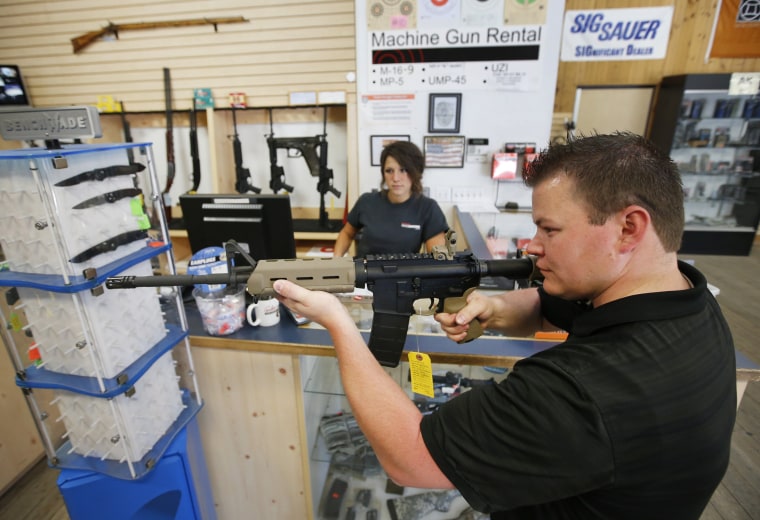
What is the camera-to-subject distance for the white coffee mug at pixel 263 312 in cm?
135

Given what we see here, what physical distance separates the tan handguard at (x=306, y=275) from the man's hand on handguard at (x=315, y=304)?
0.07 feet

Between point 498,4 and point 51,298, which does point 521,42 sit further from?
point 51,298

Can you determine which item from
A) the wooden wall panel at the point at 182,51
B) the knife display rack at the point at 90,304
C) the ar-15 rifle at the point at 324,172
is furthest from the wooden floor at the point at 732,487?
the wooden wall panel at the point at 182,51

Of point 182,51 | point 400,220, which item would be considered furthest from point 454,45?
point 182,51

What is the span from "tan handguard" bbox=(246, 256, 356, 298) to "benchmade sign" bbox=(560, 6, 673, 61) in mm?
4986

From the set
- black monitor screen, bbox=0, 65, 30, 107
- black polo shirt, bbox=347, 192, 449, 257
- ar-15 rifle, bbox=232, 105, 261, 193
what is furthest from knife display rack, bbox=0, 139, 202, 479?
black monitor screen, bbox=0, 65, 30, 107

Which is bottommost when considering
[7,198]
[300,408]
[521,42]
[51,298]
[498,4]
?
[300,408]

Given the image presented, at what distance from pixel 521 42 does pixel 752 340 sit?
2898 millimetres

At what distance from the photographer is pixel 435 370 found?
75.2 inches

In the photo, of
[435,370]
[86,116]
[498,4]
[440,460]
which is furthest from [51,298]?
[498,4]

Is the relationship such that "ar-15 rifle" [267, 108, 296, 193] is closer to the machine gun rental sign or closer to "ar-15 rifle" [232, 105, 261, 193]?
"ar-15 rifle" [232, 105, 261, 193]

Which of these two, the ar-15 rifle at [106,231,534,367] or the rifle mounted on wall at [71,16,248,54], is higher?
the rifle mounted on wall at [71,16,248,54]

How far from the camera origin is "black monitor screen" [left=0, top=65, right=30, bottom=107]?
133 inches

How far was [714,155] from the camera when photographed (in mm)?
4789
